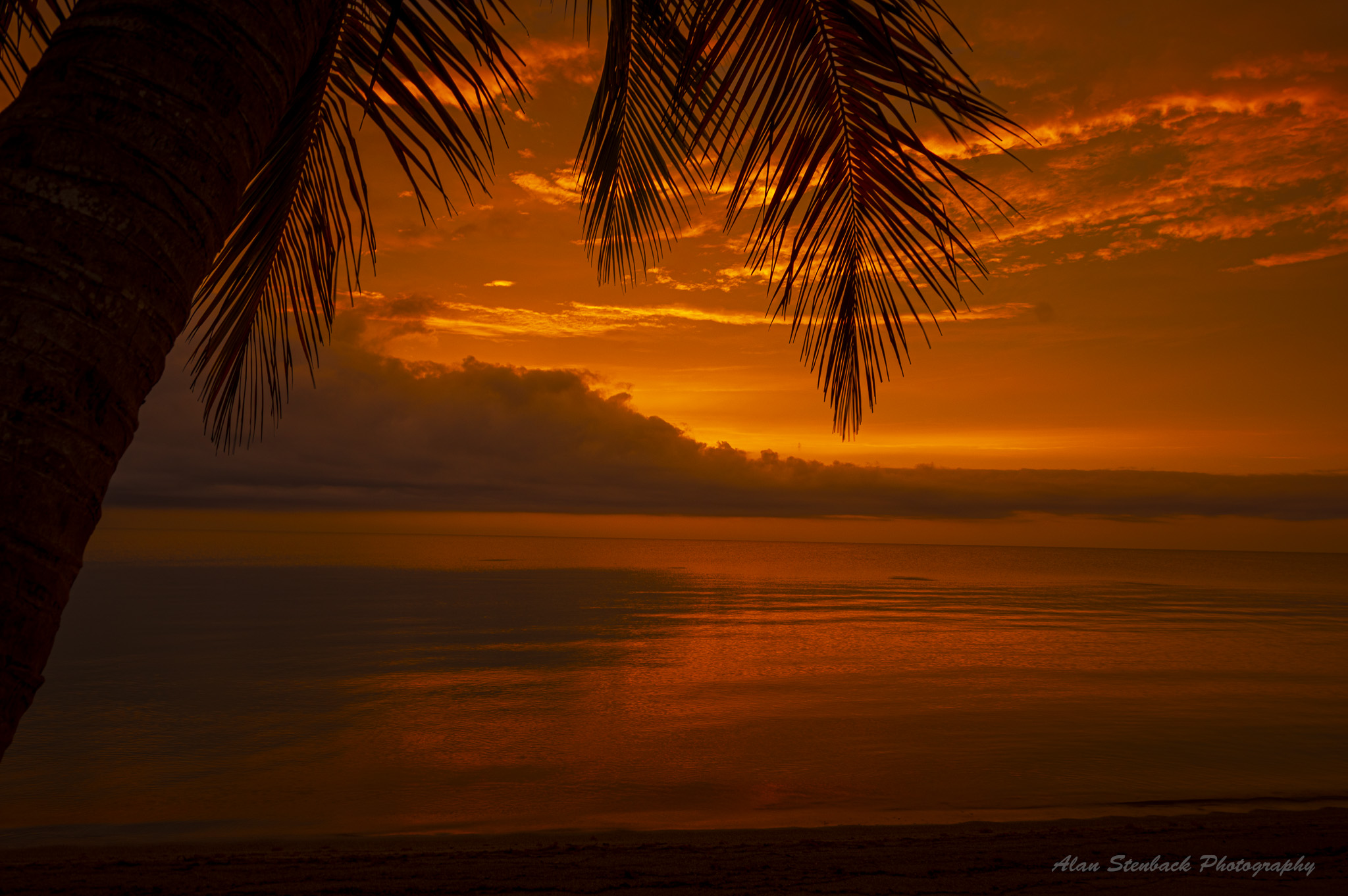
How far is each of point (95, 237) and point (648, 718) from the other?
10829 mm

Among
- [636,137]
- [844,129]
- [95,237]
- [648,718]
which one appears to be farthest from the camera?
[648,718]

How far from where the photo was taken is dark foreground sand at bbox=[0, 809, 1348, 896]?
448cm

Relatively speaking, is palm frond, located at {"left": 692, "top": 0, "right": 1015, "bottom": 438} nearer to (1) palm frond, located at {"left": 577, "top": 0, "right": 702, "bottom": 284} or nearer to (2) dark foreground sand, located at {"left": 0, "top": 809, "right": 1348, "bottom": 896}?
(1) palm frond, located at {"left": 577, "top": 0, "right": 702, "bottom": 284}

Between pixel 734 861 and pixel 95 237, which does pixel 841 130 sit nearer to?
pixel 95 237

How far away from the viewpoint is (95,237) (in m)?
1.23

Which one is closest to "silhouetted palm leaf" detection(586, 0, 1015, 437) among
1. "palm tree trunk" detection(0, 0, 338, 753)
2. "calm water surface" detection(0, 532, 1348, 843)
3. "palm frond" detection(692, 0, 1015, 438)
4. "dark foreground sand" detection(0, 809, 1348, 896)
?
"palm frond" detection(692, 0, 1015, 438)

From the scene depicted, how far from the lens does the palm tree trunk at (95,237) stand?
3.72 feet

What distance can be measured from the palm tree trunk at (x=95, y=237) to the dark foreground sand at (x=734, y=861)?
4.08 metres

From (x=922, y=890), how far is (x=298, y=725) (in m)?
9.09

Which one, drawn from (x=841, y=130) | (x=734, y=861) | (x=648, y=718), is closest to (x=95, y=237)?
(x=841, y=130)

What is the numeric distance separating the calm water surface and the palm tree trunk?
247 inches

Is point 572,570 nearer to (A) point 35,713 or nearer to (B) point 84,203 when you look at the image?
(A) point 35,713

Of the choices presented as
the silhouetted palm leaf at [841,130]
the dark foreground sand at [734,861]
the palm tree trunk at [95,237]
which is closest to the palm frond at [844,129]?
the silhouetted palm leaf at [841,130]

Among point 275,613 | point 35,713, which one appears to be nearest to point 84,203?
point 35,713
